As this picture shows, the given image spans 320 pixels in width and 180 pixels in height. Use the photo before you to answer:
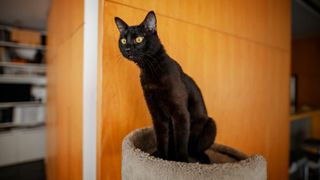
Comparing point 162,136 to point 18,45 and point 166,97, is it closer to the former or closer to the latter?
point 166,97

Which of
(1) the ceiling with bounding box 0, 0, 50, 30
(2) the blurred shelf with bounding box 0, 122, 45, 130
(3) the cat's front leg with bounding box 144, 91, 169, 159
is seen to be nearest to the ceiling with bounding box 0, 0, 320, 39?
(1) the ceiling with bounding box 0, 0, 50, 30

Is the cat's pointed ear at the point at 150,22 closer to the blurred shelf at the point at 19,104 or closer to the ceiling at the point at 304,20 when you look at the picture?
the ceiling at the point at 304,20

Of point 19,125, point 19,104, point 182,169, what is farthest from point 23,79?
point 182,169

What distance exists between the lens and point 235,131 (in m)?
1.40

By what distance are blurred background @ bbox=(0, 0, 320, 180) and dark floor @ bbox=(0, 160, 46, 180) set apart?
1 centimetres

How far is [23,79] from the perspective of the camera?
327 centimetres

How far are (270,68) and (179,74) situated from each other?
1.40 meters

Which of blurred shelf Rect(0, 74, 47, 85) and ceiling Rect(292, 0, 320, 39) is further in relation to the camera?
blurred shelf Rect(0, 74, 47, 85)

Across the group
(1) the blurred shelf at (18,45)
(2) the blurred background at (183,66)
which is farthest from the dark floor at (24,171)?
(1) the blurred shelf at (18,45)

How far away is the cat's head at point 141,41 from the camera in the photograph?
2.13 feet

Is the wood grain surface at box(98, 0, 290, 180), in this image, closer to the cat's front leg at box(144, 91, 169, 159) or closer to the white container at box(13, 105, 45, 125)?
the cat's front leg at box(144, 91, 169, 159)

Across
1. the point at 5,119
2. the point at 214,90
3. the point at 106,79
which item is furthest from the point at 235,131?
the point at 5,119

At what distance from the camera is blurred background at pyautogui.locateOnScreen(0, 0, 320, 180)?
2.84 ft

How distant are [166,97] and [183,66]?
51 cm
